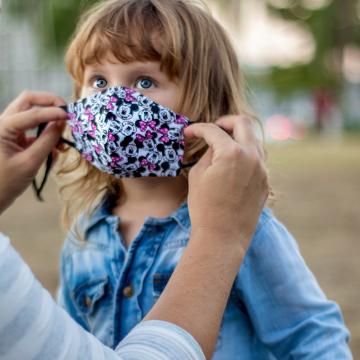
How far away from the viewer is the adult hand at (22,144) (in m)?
1.91

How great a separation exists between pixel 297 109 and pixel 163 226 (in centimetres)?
4548

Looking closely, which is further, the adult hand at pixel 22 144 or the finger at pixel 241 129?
the adult hand at pixel 22 144

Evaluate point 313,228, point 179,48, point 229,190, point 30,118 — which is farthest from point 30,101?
point 313,228

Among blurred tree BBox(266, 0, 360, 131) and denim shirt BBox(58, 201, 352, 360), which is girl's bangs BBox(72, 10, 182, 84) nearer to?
denim shirt BBox(58, 201, 352, 360)

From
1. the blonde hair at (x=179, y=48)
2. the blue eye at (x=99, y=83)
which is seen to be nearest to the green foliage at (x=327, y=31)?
the blonde hair at (x=179, y=48)

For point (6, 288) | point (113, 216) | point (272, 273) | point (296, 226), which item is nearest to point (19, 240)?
point (296, 226)

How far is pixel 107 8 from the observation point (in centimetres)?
205

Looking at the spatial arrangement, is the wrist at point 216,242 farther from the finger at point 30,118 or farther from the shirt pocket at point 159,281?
the finger at point 30,118

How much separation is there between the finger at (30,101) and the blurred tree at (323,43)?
106ft

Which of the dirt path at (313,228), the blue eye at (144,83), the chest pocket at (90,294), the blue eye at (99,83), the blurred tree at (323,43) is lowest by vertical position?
the blurred tree at (323,43)

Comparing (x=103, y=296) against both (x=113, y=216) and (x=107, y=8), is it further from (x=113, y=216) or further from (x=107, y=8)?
(x=107, y=8)

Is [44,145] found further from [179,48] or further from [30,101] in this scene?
[179,48]

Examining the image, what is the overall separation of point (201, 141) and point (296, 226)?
5066mm

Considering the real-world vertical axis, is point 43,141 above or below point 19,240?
above
